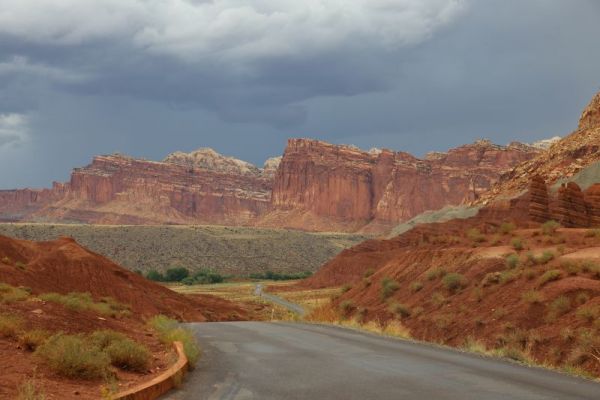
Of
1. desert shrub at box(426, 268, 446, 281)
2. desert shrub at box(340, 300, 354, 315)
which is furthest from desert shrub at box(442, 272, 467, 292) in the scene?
desert shrub at box(340, 300, 354, 315)

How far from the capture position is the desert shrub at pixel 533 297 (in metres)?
22.0

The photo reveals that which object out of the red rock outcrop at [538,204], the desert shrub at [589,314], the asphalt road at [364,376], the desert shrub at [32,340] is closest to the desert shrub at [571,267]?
the desert shrub at [589,314]

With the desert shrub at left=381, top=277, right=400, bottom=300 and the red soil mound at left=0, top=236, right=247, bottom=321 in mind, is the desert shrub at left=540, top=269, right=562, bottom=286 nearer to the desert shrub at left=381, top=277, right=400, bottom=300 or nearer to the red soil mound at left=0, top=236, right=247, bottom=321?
the desert shrub at left=381, top=277, right=400, bottom=300

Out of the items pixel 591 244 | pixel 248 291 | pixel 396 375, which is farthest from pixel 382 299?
pixel 248 291

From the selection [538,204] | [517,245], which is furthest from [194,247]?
[517,245]

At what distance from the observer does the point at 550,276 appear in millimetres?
23688

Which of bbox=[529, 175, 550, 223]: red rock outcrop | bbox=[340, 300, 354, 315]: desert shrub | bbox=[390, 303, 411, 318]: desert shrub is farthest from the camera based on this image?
bbox=[529, 175, 550, 223]: red rock outcrop

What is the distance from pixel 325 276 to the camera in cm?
10756

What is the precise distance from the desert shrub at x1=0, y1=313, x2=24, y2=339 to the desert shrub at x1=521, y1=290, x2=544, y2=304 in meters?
15.9

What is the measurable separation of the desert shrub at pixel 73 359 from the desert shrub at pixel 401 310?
2035cm

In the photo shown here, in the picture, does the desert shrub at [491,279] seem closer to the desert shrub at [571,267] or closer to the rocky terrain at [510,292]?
the rocky terrain at [510,292]

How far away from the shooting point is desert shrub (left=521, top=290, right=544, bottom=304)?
865 inches

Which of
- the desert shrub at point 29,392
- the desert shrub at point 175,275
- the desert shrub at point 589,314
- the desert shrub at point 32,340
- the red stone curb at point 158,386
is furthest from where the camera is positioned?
the desert shrub at point 175,275

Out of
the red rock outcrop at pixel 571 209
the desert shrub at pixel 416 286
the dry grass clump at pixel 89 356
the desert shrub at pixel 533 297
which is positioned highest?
the red rock outcrop at pixel 571 209
